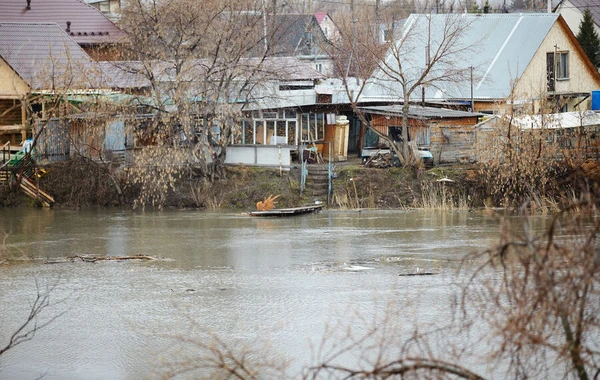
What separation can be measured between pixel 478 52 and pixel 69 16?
2026cm

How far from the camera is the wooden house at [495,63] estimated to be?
34.4m

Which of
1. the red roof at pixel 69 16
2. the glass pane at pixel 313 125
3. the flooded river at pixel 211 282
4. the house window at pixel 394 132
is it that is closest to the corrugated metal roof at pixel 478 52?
the house window at pixel 394 132

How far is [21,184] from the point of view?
29.3 m

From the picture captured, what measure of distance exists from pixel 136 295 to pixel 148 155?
12998mm

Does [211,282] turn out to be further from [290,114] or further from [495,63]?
[495,63]

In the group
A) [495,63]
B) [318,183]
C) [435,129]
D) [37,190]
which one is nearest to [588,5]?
[495,63]

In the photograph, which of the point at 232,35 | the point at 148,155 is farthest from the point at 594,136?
the point at 148,155

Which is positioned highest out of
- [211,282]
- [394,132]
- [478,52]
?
[478,52]

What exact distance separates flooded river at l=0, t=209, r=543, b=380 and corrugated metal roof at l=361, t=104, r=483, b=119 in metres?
5.13

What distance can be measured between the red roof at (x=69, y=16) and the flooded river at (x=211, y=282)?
1664 centimetres

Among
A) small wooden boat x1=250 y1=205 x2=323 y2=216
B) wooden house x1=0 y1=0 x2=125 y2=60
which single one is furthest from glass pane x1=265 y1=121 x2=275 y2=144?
wooden house x1=0 y1=0 x2=125 y2=60

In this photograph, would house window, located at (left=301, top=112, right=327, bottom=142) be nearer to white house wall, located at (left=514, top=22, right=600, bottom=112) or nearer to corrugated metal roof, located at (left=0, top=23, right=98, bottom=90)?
white house wall, located at (left=514, top=22, right=600, bottom=112)

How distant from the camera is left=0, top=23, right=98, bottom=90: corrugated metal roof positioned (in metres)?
29.1

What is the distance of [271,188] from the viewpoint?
2916 centimetres
